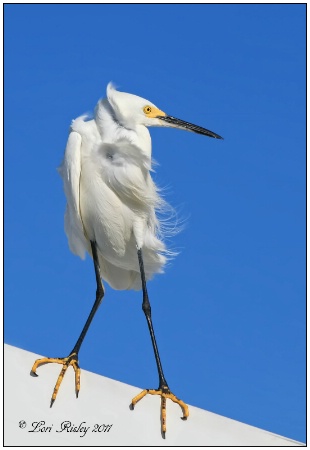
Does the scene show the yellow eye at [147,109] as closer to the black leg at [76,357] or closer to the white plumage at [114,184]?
the white plumage at [114,184]

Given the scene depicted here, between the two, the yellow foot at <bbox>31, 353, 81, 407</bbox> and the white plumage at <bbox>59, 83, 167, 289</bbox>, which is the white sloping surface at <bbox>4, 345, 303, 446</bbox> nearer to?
the yellow foot at <bbox>31, 353, 81, 407</bbox>

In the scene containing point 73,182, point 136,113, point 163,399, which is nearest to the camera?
point 163,399

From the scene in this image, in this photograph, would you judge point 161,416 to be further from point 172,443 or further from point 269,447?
point 269,447

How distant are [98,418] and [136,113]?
1.57 metres

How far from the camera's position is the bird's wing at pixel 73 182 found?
3717 mm

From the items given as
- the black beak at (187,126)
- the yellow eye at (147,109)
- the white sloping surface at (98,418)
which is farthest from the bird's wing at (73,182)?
the white sloping surface at (98,418)

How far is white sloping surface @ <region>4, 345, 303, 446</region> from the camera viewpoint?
292cm

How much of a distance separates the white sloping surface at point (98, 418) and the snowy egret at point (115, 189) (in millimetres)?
403

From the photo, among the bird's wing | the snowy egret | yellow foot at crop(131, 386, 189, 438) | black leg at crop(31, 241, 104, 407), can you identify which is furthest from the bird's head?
yellow foot at crop(131, 386, 189, 438)

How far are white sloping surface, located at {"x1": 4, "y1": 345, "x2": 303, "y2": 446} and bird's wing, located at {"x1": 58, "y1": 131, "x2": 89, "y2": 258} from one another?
0.82 metres

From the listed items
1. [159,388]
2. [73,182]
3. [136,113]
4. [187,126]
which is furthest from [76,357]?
[187,126]

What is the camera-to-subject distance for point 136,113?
3.89 meters

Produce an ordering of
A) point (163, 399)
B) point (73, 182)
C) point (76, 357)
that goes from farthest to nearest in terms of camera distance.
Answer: point (73, 182)
point (76, 357)
point (163, 399)

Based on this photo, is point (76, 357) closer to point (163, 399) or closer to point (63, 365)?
point (63, 365)
